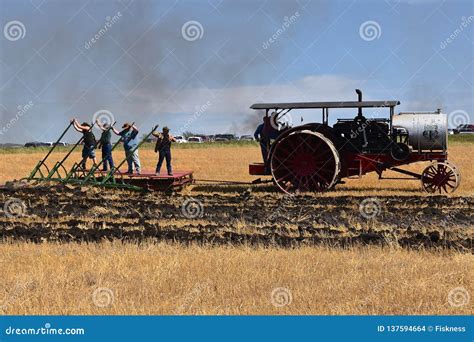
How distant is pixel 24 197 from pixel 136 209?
3.36 meters

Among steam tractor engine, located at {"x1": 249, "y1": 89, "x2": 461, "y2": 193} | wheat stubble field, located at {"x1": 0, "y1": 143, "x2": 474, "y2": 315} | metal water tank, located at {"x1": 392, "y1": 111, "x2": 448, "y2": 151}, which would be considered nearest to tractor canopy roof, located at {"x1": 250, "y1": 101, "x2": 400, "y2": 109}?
steam tractor engine, located at {"x1": 249, "y1": 89, "x2": 461, "y2": 193}

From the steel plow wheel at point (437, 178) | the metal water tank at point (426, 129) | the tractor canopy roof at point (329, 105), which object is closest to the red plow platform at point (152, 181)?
the tractor canopy roof at point (329, 105)

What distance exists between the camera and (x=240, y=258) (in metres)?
7.93

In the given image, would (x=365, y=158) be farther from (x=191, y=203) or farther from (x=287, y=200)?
(x=191, y=203)

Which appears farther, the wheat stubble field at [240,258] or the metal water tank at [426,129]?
the metal water tank at [426,129]

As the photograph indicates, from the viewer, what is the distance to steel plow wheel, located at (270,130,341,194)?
50.0 feet

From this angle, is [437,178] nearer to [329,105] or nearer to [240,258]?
[329,105]

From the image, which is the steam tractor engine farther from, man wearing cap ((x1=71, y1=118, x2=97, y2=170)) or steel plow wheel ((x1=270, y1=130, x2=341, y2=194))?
man wearing cap ((x1=71, y1=118, x2=97, y2=170))

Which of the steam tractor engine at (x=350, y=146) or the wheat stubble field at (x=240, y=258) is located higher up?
the steam tractor engine at (x=350, y=146)

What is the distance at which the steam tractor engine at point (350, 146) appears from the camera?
15320 mm

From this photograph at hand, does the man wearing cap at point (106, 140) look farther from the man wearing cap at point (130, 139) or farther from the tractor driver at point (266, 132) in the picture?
the tractor driver at point (266, 132)

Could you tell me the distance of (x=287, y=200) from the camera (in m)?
14.4

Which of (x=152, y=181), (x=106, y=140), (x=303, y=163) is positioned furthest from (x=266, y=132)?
(x=106, y=140)

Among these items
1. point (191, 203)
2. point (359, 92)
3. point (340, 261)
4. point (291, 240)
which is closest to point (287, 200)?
point (191, 203)
